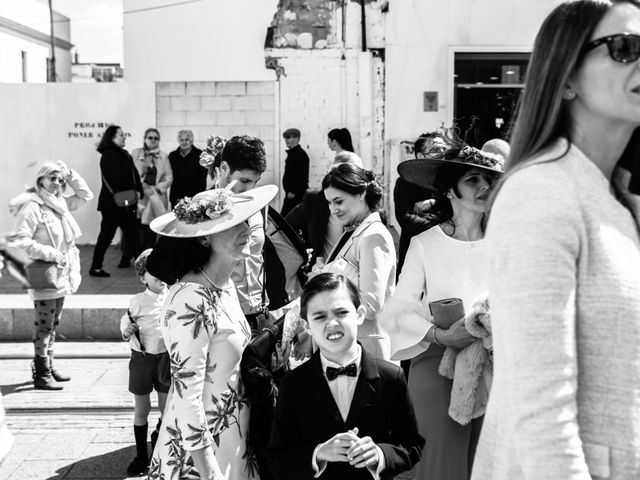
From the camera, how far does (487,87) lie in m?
14.3

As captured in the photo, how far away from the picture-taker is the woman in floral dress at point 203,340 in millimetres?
2926

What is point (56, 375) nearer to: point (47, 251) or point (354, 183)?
point (47, 251)

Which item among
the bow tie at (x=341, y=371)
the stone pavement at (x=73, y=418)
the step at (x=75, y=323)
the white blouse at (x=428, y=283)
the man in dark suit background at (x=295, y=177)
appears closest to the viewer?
the bow tie at (x=341, y=371)

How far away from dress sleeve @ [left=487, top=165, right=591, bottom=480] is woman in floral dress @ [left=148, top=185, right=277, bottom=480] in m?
1.53

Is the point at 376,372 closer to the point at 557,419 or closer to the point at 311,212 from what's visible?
the point at 557,419

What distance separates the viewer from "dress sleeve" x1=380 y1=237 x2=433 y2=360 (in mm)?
3621

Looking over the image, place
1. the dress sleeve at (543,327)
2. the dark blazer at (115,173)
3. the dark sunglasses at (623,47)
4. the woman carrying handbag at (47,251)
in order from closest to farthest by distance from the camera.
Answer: the dress sleeve at (543,327), the dark sunglasses at (623,47), the woman carrying handbag at (47,251), the dark blazer at (115,173)

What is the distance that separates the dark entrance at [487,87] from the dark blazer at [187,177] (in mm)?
4445

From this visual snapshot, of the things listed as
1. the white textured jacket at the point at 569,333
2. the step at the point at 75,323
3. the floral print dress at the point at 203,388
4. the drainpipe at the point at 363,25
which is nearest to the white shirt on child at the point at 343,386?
the floral print dress at the point at 203,388

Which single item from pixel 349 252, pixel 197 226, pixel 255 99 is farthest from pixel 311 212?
pixel 255 99

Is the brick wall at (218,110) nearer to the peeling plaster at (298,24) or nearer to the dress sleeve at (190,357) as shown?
the peeling plaster at (298,24)

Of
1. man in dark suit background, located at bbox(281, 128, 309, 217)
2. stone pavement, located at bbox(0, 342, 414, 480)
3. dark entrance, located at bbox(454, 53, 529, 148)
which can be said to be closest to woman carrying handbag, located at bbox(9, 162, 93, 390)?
stone pavement, located at bbox(0, 342, 414, 480)

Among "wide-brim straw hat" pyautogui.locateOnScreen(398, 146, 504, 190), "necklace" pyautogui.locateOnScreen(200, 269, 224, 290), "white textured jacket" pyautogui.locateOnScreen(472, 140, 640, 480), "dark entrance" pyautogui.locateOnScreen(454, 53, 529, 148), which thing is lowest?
"necklace" pyautogui.locateOnScreen(200, 269, 224, 290)

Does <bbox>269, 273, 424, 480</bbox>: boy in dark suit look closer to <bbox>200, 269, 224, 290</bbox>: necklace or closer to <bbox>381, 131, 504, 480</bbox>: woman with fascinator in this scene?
<bbox>200, 269, 224, 290</bbox>: necklace
